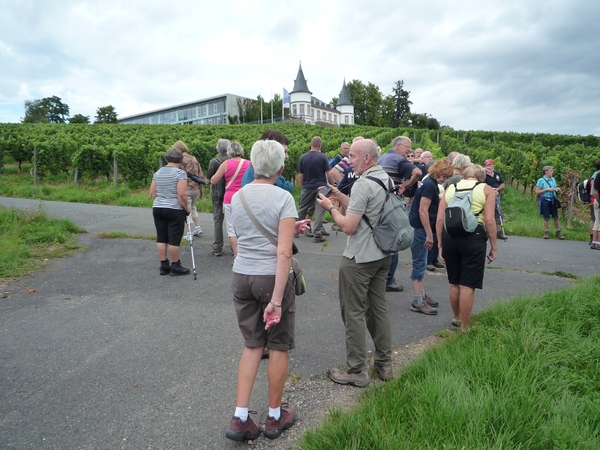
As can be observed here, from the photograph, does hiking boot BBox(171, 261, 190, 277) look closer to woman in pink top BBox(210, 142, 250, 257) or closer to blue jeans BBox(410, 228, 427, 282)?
woman in pink top BBox(210, 142, 250, 257)

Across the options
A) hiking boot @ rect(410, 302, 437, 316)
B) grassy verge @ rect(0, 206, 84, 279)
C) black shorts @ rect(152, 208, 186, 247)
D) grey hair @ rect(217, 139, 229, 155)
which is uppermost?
grey hair @ rect(217, 139, 229, 155)

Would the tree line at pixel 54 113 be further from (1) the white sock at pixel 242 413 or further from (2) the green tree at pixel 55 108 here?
(1) the white sock at pixel 242 413

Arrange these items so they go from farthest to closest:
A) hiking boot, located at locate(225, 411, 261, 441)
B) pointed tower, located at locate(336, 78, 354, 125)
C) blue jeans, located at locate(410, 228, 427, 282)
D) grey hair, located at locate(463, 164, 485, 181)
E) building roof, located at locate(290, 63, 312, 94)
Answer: pointed tower, located at locate(336, 78, 354, 125), building roof, located at locate(290, 63, 312, 94), blue jeans, located at locate(410, 228, 427, 282), grey hair, located at locate(463, 164, 485, 181), hiking boot, located at locate(225, 411, 261, 441)

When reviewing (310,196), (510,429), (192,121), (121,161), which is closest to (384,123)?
(192,121)

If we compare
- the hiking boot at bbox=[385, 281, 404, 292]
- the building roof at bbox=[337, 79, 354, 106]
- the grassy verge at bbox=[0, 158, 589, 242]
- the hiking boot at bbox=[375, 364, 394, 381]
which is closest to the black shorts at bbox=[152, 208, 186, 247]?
the hiking boot at bbox=[385, 281, 404, 292]

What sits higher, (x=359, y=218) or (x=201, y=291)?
(x=359, y=218)

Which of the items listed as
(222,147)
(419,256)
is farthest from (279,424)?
(222,147)

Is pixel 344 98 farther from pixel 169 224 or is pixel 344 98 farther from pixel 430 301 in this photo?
pixel 430 301

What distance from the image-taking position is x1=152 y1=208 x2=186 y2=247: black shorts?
601 centimetres

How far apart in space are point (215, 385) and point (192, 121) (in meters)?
96.8

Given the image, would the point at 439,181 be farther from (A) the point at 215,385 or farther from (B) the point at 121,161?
(B) the point at 121,161

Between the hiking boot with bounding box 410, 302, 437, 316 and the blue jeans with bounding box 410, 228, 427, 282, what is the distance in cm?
32

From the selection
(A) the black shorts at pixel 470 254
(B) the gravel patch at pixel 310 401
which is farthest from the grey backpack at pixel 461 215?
(B) the gravel patch at pixel 310 401

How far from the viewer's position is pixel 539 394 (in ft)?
9.46
